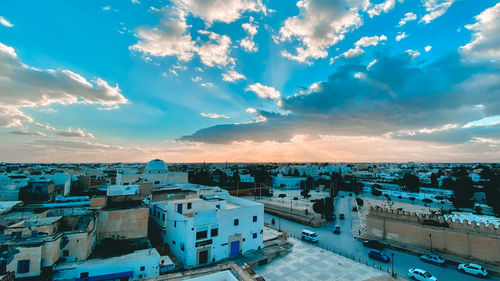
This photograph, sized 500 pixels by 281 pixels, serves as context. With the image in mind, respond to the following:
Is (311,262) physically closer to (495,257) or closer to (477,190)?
(495,257)

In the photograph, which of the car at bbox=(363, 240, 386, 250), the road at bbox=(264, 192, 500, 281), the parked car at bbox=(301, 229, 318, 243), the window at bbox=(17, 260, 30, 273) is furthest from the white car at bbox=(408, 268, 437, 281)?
the window at bbox=(17, 260, 30, 273)

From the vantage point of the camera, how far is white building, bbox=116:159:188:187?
41.9 meters

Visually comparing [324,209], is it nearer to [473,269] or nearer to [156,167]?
[473,269]

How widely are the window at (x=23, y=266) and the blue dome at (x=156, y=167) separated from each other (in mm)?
35898

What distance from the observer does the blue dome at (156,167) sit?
164 ft

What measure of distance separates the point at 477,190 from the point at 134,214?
72.9m

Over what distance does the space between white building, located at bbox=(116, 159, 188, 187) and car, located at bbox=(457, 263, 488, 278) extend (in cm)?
4098

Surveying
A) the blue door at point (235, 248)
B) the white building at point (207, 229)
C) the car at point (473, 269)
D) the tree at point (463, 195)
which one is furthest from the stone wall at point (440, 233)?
the tree at point (463, 195)

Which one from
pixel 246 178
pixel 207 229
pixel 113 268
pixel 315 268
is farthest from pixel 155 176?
pixel 246 178

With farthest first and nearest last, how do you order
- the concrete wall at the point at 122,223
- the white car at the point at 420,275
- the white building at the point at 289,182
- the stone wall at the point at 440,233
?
the white building at the point at 289,182 → the stone wall at the point at 440,233 → the concrete wall at the point at 122,223 → the white car at the point at 420,275

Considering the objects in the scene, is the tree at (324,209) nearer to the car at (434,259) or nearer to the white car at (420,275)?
the car at (434,259)

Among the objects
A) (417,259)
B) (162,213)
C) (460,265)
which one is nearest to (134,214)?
(162,213)

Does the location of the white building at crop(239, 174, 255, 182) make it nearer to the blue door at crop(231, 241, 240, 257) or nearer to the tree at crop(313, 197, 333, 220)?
the tree at crop(313, 197, 333, 220)

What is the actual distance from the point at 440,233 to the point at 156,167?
151 feet
